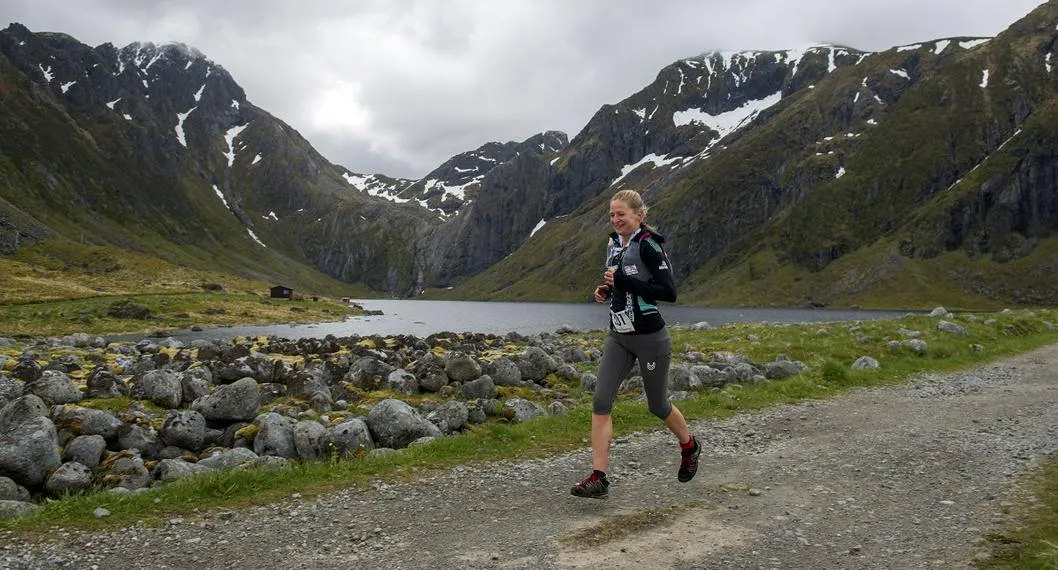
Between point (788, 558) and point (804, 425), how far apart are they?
26.2ft

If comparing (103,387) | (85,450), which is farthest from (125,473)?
(103,387)

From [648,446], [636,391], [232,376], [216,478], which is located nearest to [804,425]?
[648,446]

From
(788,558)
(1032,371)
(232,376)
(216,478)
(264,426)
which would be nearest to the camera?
(788,558)

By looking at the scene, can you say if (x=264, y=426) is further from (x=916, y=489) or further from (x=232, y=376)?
(x=916, y=489)

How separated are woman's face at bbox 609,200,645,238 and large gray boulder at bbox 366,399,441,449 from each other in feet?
26.9

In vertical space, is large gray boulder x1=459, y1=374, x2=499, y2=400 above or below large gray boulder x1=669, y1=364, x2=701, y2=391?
below

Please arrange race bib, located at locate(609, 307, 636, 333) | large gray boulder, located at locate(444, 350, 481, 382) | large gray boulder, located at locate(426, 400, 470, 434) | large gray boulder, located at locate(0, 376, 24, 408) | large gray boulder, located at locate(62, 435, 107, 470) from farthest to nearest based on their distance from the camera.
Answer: large gray boulder, located at locate(444, 350, 481, 382) < large gray boulder, located at locate(0, 376, 24, 408) < large gray boulder, located at locate(426, 400, 470, 434) < large gray boulder, located at locate(62, 435, 107, 470) < race bib, located at locate(609, 307, 636, 333)

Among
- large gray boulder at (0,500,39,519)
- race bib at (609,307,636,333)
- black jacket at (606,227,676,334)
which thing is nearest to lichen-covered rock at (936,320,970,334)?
black jacket at (606,227,676,334)

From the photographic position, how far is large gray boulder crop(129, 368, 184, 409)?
66.9 feet

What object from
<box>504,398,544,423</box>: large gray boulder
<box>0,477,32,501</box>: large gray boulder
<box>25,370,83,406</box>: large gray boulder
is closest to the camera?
<box>0,477,32,501</box>: large gray boulder

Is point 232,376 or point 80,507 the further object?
point 232,376

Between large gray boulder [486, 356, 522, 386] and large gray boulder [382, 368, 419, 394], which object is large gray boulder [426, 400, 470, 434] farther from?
large gray boulder [486, 356, 522, 386]

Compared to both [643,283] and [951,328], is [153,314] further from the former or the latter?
[643,283]

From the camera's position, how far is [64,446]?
46.8 feet
